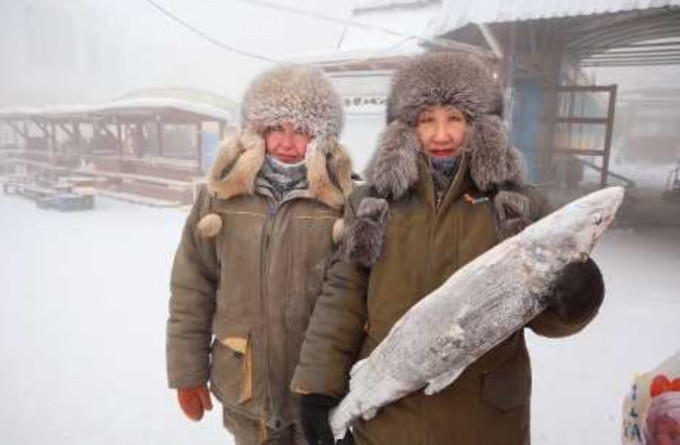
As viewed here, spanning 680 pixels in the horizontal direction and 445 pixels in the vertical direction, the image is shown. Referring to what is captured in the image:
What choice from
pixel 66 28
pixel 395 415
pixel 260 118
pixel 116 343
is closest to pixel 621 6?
pixel 260 118

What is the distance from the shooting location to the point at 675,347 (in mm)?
4008

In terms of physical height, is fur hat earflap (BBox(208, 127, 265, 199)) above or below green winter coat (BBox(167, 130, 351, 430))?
above

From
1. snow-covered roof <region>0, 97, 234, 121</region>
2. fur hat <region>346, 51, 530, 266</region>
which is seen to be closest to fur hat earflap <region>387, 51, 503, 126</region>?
fur hat <region>346, 51, 530, 266</region>

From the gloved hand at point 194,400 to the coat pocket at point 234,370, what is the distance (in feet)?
0.26

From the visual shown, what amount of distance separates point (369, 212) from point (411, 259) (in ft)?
0.60

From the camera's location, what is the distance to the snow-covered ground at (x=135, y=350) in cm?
308

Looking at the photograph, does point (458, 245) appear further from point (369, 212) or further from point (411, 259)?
point (369, 212)

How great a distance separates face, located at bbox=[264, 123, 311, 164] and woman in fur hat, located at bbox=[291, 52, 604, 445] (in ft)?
1.30

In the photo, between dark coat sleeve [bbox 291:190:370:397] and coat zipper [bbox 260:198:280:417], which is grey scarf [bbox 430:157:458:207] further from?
coat zipper [bbox 260:198:280:417]

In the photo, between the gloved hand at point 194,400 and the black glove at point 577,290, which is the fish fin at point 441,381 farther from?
the gloved hand at point 194,400

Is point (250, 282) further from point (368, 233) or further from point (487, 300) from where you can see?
point (487, 300)

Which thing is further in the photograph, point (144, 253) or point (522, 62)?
point (522, 62)

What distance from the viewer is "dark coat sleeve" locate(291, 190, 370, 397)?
5.07 ft

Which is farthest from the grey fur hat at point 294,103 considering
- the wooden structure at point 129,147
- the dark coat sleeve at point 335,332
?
the wooden structure at point 129,147
